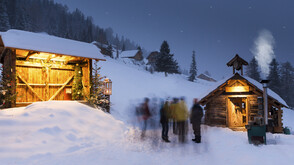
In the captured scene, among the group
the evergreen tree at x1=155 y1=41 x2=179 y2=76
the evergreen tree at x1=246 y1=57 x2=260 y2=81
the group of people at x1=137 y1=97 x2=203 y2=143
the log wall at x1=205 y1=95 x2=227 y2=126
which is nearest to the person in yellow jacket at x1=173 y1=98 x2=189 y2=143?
the group of people at x1=137 y1=97 x2=203 y2=143

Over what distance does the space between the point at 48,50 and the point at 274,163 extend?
38.3 ft

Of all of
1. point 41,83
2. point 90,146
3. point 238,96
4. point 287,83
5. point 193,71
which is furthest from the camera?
point 193,71

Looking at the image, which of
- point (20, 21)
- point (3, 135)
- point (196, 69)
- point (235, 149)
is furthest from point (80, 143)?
point (20, 21)

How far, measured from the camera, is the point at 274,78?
35.1 m

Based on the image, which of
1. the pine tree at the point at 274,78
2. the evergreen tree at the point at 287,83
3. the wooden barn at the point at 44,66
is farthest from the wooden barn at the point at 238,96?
the evergreen tree at the point at 287,83

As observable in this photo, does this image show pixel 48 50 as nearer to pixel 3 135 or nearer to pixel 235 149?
pixel 3 135

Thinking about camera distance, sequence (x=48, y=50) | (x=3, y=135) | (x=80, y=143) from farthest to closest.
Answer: (x=48, y=50) → (x=80, y=143) → (x=3, y=135)

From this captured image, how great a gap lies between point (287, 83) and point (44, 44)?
1781 inches

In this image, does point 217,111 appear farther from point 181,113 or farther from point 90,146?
point 90,146

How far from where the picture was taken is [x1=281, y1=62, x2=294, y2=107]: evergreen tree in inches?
1452

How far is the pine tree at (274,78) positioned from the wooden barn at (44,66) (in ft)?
115

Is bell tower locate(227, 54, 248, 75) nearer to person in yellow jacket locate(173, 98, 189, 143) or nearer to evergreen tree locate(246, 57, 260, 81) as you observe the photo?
person in yellow jacket locate(173, 98, 189, 143)

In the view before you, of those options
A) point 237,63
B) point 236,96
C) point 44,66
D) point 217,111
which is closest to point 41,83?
point 44,66

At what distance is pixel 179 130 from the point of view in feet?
27.7
